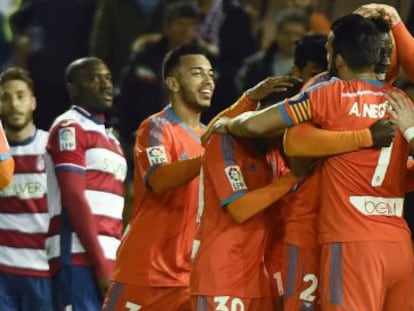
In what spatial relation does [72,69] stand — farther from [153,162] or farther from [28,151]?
[153,162]

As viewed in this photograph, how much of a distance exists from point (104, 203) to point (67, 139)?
15.7 inches

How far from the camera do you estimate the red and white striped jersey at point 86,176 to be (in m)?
7.77

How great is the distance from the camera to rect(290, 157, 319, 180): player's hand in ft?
21.5

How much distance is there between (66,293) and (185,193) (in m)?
0.92

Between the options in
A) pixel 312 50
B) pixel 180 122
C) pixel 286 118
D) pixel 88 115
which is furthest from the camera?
pixel 88 115

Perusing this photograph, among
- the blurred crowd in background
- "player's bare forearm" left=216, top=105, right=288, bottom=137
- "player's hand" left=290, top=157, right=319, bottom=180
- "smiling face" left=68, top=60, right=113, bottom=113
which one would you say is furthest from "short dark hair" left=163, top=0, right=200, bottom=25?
"player's hand" left=290, top=157, right=319, bottom=180

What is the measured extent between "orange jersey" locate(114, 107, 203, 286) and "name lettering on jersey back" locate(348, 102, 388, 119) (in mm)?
1330

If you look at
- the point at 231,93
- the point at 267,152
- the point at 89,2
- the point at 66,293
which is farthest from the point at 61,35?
the point at 267,152

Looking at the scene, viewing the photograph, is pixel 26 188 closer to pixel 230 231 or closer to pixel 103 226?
pixel 103 226

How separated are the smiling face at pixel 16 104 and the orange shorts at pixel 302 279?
8.19 feet

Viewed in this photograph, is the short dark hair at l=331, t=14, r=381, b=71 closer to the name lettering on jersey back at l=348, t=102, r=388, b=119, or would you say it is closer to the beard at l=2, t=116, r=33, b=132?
the name lettering on jersey back at l=348, t=102, r=388, b=119

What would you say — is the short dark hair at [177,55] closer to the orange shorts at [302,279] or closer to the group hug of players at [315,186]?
the group hug of players at [315,186]

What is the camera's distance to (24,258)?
8.30 m

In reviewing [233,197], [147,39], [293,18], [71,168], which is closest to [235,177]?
[233,197]
